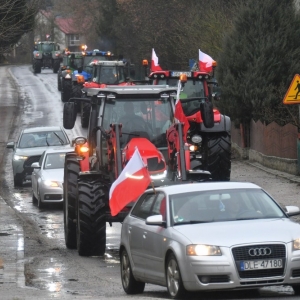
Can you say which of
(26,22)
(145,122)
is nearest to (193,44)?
(26,22)

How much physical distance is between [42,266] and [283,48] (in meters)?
16.6

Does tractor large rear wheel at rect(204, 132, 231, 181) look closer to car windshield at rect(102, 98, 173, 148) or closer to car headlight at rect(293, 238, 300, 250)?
car windshield at rect(102, 98, 173, 148)

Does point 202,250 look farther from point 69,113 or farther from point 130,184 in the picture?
point 69,113

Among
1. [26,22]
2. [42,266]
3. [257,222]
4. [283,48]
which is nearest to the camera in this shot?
[257,222]

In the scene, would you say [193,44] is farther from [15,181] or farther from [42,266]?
[42,266]

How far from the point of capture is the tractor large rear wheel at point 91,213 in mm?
14469

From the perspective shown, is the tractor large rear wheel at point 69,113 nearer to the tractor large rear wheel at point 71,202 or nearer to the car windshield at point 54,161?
the tractor large rear wheel at point 71,202

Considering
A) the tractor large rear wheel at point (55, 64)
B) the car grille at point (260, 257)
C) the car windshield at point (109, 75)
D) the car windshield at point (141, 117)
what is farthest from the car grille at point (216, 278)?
the tractor large rear wheel at point (55, 64)

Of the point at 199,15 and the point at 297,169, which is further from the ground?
the point at 199,15

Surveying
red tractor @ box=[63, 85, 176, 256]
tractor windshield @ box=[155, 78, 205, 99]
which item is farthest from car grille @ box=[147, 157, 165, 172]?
tractor windshield @ box=[155, 78, 205, 99]

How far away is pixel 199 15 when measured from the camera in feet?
137

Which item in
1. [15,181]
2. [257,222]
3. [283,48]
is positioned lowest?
[15,181]

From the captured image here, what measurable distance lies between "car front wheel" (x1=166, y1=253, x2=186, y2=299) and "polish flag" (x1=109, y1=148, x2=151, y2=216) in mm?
2168

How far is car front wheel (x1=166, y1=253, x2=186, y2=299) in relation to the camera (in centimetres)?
1004
